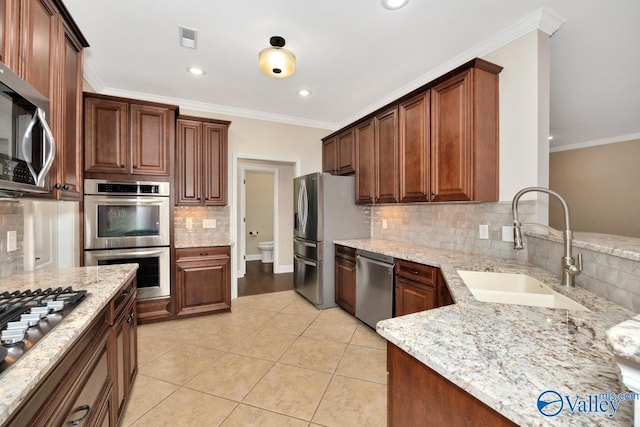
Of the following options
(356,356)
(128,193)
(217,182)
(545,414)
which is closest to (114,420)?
(356,356)

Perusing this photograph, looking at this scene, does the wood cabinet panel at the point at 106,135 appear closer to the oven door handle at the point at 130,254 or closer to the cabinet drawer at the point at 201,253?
the oven door handle at the point at 130,254

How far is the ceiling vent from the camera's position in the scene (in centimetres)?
218

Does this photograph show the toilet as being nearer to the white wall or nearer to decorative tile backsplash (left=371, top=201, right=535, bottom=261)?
decorative tile backsplash (left=371, top=201, right=535, bottom=261)

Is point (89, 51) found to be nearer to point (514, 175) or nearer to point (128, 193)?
point (128, 193)

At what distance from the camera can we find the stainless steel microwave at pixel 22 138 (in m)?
0.95

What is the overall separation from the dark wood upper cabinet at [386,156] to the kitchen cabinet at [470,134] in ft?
1.86

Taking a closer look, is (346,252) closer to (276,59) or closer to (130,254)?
(276,59)

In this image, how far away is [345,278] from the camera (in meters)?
3.23

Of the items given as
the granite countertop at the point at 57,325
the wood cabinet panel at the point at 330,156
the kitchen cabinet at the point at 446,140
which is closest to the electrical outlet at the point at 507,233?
the kitchen cabinet at the point at 446,140

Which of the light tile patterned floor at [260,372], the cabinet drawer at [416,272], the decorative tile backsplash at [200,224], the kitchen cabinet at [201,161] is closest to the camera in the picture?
the light tile patterned floor at [260,372]

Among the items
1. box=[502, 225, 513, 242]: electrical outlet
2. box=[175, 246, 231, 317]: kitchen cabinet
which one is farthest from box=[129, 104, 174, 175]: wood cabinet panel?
box=[502, 225, 513, 242]: electrical outlet

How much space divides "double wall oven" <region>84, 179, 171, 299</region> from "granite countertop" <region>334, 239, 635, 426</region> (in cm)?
284

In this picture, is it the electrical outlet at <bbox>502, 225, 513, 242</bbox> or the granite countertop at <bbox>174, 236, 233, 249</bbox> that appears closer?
the electrical outlet at <bbox>502, 225, 513, 242</bbox>

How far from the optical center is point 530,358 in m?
0.70
